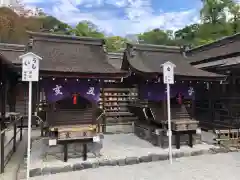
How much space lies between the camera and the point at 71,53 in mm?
6824

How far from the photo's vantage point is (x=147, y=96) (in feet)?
24.1

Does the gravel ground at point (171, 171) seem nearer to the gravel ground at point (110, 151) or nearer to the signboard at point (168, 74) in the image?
the gravel ground at point (110, 151)

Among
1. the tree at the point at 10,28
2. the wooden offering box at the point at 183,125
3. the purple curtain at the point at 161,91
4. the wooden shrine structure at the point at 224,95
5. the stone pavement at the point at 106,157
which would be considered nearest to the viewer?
the stone pavement at the point at 106,157

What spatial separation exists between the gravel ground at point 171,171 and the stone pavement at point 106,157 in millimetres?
203

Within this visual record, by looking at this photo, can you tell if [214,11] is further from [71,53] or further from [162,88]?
[71,53]

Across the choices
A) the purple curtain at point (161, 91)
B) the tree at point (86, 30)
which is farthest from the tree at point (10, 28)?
the purple curtain at point (161, 91)

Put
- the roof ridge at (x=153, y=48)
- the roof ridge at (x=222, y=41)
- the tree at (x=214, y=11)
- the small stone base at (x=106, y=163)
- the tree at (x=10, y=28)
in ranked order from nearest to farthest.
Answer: the small stone base at (x=106, y=163), the roof ridge at (x=153, y=48), the roof ridge at (x=222, y=41), the tree at (x=10, y=28), the tree at (x=214, y=11)

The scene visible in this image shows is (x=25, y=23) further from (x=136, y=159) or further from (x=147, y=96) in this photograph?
(x=136, y=159)

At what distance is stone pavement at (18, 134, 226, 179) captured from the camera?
5.24 m

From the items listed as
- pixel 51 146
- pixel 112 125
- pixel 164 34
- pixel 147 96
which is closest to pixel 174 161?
pixel 147 96

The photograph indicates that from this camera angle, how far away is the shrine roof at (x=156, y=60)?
698cm

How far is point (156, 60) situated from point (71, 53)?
3189 millimetres

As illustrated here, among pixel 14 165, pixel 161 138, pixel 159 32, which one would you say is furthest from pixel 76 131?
pixel 159 32

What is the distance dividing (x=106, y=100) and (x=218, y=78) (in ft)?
21.3
